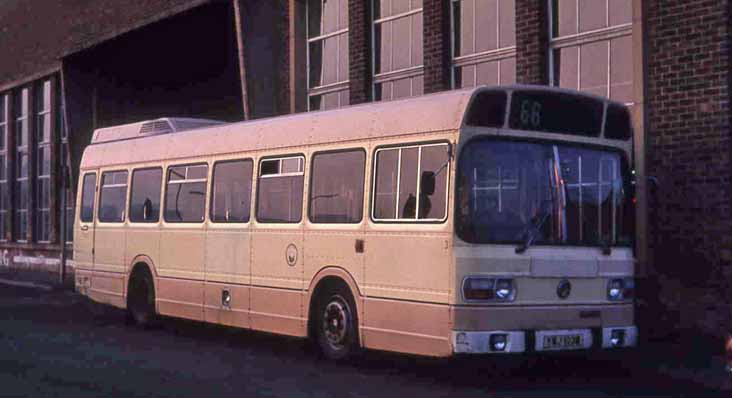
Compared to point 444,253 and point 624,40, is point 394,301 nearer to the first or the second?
point 444,253

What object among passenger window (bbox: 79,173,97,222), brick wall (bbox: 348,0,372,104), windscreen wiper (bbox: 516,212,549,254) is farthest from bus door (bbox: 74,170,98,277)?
windscreen wiper (bbox: 516,212,549,254)

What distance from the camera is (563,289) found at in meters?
12.4

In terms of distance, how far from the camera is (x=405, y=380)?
496 inches

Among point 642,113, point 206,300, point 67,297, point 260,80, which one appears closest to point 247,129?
point 206,300

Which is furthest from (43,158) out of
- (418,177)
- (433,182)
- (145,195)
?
(433,182)

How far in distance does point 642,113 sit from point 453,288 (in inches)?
199

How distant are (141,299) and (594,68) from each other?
749 cm

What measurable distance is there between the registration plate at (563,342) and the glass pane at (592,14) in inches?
226

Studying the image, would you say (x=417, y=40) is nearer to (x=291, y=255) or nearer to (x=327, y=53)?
(x=327, y=53)

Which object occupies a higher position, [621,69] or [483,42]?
[483,42]

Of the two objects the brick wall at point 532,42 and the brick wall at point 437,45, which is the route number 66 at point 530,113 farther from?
the brick wall at point 437,45

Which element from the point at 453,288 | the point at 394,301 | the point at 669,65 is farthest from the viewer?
the point at 669,65

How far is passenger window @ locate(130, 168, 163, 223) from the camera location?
1812cm

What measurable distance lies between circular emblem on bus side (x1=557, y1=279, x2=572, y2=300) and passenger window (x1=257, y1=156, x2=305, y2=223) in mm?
3542
